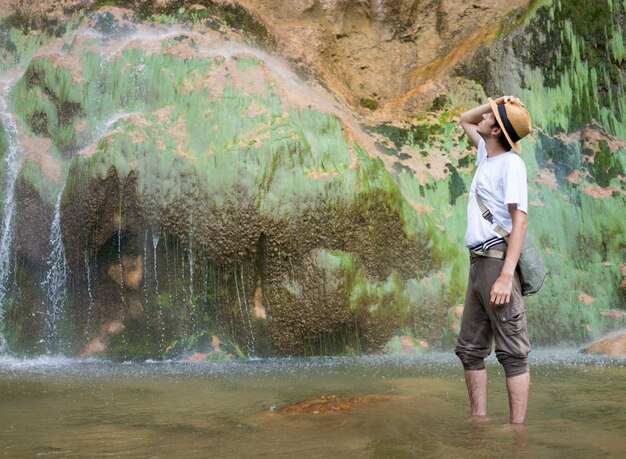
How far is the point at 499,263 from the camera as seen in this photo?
4.20 meters

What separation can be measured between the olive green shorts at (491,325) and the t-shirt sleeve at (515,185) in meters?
0.25

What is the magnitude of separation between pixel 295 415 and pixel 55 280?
497 centimetres

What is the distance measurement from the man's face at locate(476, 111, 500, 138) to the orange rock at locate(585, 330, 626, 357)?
452 centimetres

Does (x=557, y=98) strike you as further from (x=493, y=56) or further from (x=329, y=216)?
(x=329, y=216)

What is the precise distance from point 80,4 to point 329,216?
15.1 feet

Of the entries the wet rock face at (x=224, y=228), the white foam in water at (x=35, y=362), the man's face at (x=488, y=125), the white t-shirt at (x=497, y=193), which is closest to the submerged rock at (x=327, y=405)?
the white t-shirt at (x=497, y=193)

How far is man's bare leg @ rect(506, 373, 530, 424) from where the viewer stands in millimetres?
4141

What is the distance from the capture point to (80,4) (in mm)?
10594

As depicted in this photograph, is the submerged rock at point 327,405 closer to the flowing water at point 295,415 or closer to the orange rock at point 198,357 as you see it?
the flowing water at point 295,415

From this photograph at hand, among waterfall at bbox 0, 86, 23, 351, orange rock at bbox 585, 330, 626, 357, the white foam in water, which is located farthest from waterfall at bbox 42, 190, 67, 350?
orange rock at bbox 585, 330, 626, 357

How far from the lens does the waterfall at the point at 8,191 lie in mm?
8898

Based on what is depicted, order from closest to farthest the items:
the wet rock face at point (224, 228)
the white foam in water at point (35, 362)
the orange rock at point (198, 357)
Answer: the white foam in water at point (35, 362), the orange rock at point (198, 357), the wet rock face at point (224, 228)

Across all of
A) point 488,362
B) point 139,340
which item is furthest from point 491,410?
point 139,340

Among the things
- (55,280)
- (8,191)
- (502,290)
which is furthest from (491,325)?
(8,191)
